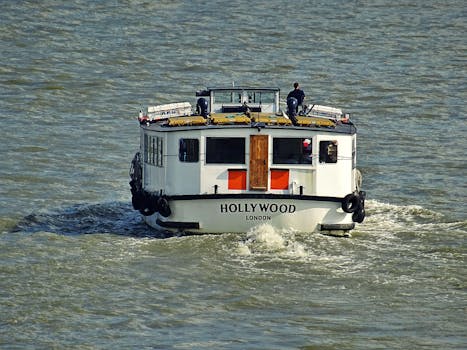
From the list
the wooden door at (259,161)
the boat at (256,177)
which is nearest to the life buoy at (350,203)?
the boat at (256,177)

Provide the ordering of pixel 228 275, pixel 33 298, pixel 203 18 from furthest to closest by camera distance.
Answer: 1. pixel 203 18
2. pixel 228 275
3. pixel 33 298

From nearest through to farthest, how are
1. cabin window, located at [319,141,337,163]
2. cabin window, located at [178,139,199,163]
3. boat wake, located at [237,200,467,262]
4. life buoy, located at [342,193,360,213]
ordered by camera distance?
boat wake, located at [237,200,467,262] < life buoy, located at [342,193,360,213] < cabin window, located at [178,139,199,163] < cabin window, located at [319,141,337,163]

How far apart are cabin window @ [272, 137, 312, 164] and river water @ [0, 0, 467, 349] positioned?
1.55 m

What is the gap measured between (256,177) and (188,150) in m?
1.60

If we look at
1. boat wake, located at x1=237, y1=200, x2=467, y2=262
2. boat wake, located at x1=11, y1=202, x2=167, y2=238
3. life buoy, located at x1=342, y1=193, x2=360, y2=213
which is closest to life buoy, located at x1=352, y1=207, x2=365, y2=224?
life buoy, located at x1=342, y1=193, x2=360, y2=213

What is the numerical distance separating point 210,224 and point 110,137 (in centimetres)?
1345

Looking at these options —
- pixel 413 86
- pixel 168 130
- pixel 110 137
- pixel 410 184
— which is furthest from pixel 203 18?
pixel 168 130

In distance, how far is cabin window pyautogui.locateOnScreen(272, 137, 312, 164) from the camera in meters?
30.9

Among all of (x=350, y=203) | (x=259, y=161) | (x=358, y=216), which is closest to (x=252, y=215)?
(x=259, y=161)

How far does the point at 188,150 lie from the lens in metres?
31.0

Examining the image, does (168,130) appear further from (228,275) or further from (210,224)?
(228,275)

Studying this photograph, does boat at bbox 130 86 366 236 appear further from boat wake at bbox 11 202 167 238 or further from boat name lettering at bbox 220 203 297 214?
boat wake at bbox 11 202 167 238

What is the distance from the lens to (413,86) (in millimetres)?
51750

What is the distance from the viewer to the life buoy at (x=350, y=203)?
30797 mm
